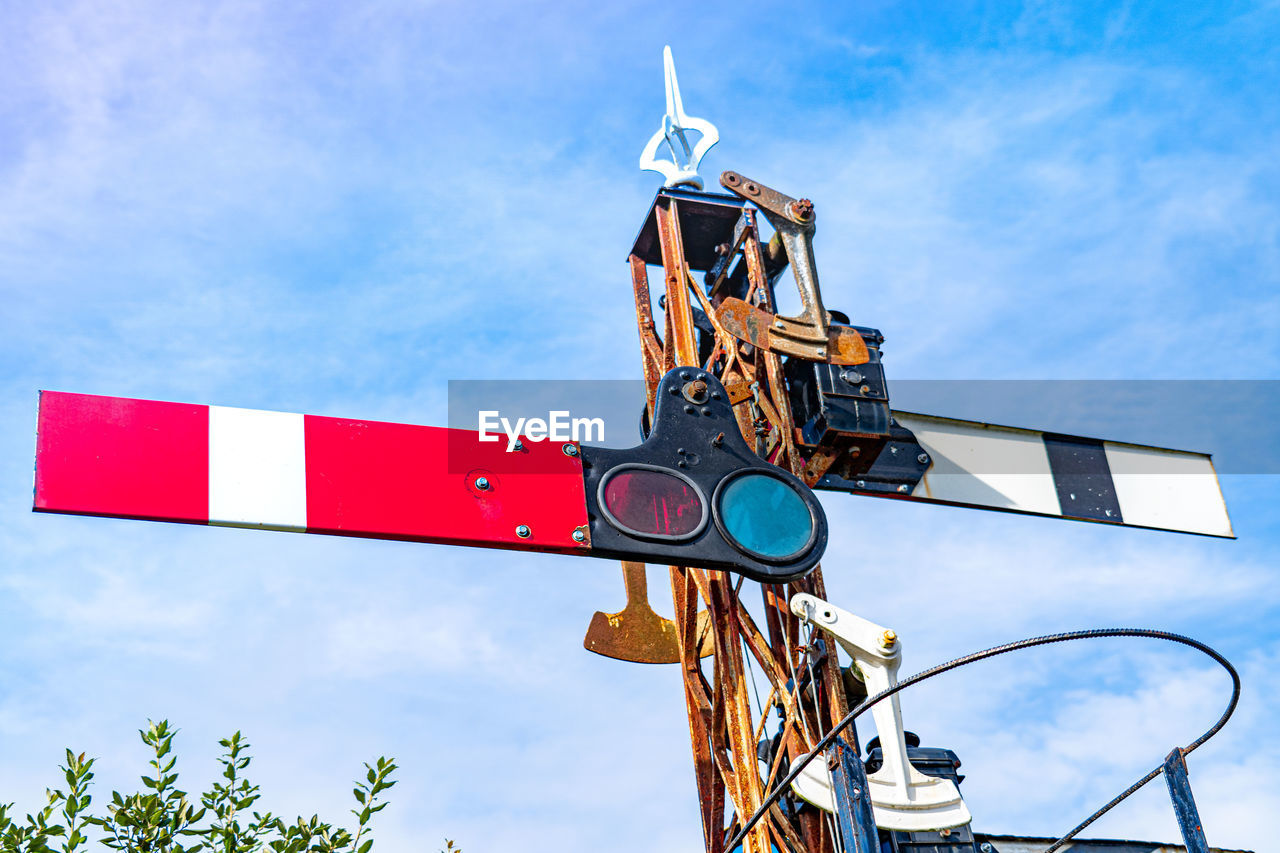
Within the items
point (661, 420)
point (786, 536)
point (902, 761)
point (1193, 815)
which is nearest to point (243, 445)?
point (661, 420)

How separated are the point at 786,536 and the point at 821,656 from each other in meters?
1.10

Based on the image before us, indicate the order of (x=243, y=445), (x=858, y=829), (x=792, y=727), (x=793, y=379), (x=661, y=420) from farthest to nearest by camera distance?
(x=793, y=379), (x=792, y=727), (x=661, y=420), (x=243, y=445), (x=858, y=829)

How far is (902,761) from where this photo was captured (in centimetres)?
482

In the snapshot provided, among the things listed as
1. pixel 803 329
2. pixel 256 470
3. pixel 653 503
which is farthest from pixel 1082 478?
pixel 256 470

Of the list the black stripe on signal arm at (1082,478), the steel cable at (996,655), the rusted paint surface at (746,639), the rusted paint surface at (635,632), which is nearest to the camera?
the steel cable at (996,655)

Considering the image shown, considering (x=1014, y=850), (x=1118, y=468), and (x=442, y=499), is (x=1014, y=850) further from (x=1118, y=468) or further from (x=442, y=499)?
(x=442, y=499)

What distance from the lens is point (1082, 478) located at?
20.2 ft

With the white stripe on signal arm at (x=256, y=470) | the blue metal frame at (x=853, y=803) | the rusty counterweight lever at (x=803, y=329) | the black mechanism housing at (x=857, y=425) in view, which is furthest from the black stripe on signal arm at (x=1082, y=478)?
the white stripe on signal arm at (x=256, y=470)

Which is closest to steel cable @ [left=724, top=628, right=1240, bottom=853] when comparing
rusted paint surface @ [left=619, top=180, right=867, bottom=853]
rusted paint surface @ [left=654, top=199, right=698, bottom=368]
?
rusted paint surface @ [left=619, top=180, right=867, bottom=853]

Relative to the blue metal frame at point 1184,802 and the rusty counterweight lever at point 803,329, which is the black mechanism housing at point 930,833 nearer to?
the blue metal frame at point 1184,802

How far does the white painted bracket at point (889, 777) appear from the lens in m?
4.72

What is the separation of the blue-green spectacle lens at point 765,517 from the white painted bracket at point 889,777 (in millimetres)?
638

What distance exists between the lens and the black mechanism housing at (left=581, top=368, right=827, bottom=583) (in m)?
4.41

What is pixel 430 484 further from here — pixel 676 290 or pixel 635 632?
pixel 676 290
